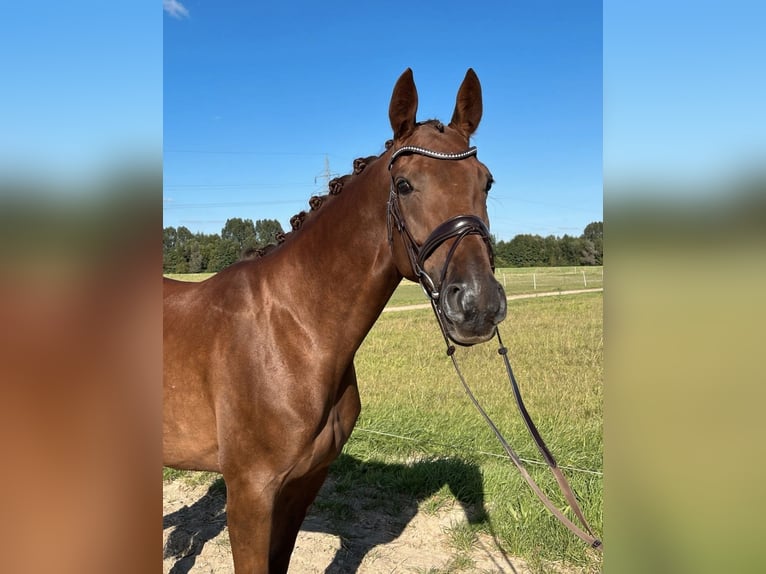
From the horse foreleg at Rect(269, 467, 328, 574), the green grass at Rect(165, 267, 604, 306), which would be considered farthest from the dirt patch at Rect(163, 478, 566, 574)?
the green grass at Rect(165, 267, 604, 306)

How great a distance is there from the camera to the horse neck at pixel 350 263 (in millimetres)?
2451

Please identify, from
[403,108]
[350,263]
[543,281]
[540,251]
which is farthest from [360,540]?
[540,251]

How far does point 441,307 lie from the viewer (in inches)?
81.5

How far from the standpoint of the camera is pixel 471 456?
5.55m

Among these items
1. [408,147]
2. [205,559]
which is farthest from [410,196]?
[205,559]

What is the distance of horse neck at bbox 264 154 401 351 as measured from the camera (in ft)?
8.04

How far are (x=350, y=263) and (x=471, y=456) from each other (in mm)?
3853

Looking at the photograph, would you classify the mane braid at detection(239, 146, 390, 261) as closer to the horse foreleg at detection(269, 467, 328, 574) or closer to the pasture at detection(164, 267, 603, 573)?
the horse foreleg at detection(269, 467, 328, 574)

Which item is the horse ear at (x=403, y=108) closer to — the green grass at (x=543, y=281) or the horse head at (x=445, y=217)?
the horse head at (x=445, y=217)

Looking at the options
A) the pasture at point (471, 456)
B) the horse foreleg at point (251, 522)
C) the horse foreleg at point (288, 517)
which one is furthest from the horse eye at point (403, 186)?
the pasture at point (471, 456)

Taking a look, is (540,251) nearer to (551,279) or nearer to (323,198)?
(551,279)
